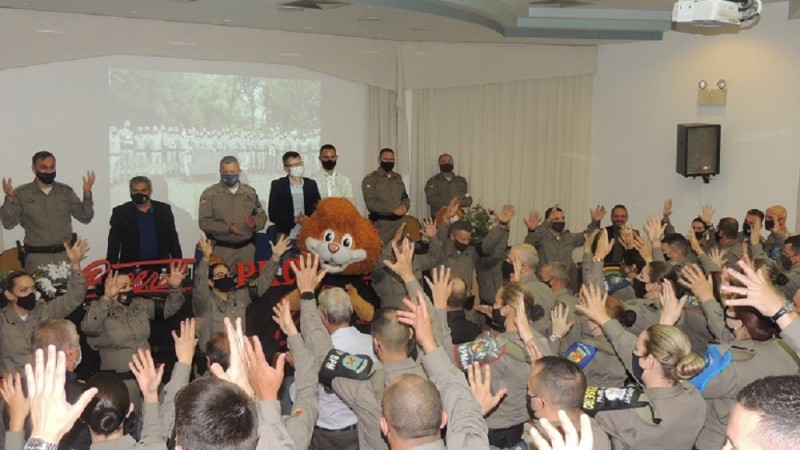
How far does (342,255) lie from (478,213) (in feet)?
10.4

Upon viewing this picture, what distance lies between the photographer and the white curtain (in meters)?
12.6

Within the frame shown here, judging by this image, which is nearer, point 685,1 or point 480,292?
point 685,1

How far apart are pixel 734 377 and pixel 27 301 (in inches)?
171

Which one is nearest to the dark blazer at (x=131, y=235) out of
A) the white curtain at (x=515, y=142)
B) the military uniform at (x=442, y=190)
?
the military uniform at (x=442, y=190)

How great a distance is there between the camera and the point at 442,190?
12.1m

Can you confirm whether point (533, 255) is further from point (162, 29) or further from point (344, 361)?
point (162, 29)

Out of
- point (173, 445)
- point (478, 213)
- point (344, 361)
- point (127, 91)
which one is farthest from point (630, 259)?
point (127, 91)

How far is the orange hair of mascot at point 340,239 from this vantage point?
732cm

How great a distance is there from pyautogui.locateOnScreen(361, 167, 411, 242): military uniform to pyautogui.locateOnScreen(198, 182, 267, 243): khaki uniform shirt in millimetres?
2225

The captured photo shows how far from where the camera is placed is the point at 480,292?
358 inches

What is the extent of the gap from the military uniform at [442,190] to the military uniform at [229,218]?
3.87 metres

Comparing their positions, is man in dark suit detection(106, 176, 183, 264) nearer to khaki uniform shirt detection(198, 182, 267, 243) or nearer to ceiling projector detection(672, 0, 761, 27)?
khaki uniform shirt detection(198, 182, 267, 243)

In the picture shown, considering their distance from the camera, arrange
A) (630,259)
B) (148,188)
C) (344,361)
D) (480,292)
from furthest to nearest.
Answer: (480,292) → (148,188) → (630,259) → (344,361)

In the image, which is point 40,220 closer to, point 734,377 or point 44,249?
point 44,249
